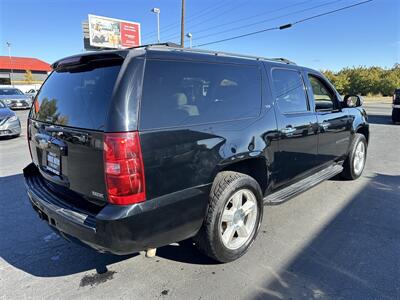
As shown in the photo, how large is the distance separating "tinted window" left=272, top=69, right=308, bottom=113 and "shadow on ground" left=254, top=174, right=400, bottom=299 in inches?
59.0

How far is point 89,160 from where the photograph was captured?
240cm

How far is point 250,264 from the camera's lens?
3104 mm

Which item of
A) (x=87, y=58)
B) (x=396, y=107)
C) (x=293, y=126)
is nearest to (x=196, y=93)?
(x=87, y=58)

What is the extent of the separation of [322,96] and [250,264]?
3.11 meters

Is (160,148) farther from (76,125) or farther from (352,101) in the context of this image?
(352,101)

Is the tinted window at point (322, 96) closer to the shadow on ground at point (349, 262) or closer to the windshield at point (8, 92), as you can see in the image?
the shadow on ground at point (349, 262)

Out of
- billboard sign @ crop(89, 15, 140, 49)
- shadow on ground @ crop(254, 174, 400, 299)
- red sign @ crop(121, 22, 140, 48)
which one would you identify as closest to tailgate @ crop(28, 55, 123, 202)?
shadow on ground @ crop(254, 174, 400, 299)

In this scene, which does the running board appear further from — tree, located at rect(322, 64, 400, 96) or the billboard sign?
the billboard sign

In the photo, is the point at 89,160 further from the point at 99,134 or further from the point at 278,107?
the point at 278,107

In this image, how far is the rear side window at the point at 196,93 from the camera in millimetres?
2416

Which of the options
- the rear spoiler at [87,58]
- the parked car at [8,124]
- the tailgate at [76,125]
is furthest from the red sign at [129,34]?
the tailgate at [76,125]

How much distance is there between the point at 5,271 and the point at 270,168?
2.77m

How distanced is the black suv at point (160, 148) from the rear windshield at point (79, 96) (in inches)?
0.5

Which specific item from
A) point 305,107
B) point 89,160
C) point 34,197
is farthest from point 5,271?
point 305,107
